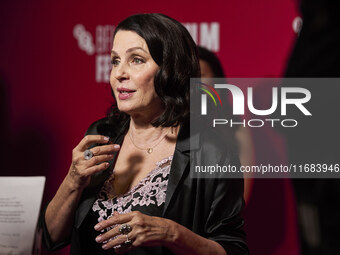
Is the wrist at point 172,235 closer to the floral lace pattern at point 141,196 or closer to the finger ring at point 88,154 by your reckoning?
the floral lace pattern at point 141,196

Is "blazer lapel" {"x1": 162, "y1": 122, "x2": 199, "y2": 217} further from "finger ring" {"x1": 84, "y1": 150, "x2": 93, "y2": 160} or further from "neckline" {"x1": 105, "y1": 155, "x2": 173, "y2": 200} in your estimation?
"finger ring" {"x1": 84, "y1": 150, "x2": 93, "y2": 160}

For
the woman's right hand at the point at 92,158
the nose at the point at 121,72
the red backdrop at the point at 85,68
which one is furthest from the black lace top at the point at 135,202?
the red backdrop at the point at 85,68

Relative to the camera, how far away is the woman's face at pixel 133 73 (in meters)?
1.43

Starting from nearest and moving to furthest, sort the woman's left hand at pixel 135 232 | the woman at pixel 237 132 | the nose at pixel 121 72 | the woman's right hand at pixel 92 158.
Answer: the woman's left hand at pixel 135 232
the woman's right hand at pixel 92 158
the nose at pixel 121 72
the woman at pixel 237 132

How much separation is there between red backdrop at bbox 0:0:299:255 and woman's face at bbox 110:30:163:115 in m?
1.13

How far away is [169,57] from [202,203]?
0.50 meters

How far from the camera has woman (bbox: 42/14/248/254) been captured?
4.42 feet

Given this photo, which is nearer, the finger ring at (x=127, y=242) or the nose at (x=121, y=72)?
the finger ring at (x=127, y=242)

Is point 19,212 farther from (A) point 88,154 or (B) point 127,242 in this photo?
(B) point 127,242

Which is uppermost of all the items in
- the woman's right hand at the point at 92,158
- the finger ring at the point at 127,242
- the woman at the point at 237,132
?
the woman at the point at 237,132

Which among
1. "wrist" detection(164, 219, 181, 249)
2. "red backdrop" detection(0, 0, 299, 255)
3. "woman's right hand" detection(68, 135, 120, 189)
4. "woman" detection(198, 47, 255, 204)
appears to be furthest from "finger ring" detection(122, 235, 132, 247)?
"red backdrop" detection(0, 0, 299, 255)

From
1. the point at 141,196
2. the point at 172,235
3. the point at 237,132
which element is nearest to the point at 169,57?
the point at 141,196

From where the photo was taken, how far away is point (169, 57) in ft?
4.80

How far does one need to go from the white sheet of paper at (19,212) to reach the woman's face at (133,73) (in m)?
0.40
